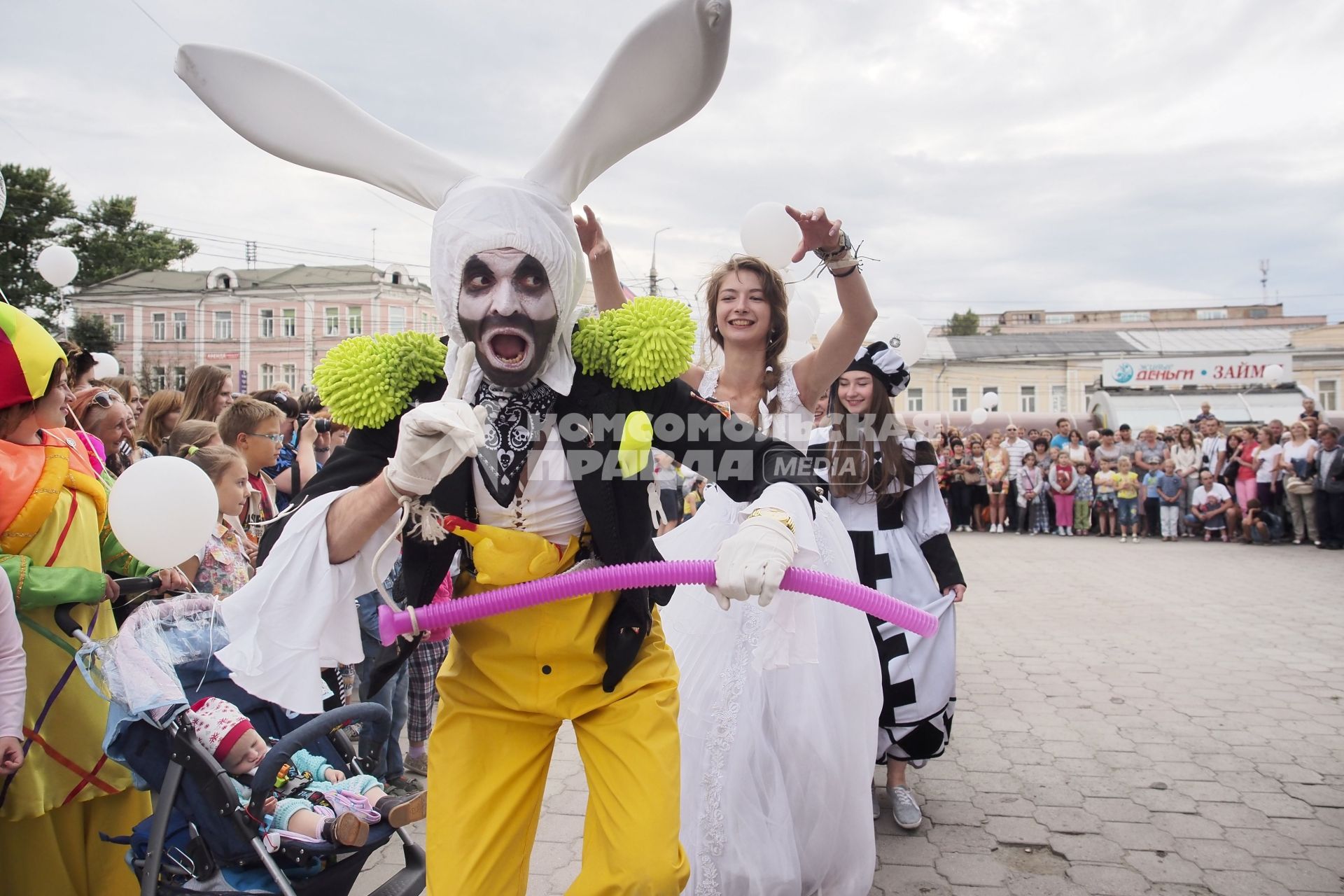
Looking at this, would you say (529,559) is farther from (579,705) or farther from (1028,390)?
(1028,390)

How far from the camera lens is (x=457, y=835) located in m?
1.94

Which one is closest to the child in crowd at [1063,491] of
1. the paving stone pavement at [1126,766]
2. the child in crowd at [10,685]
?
the paving stone pavement at [1126,766]

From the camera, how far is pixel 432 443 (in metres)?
1.74

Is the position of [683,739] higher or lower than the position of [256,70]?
lower

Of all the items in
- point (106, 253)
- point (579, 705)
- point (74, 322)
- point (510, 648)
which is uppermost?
point (106, 253)

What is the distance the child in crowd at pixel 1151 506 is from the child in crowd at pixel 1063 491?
0.99 metres

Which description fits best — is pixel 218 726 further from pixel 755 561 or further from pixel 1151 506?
pixel 1151 506

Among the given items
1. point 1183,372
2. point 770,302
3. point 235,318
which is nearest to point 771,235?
point 770,302

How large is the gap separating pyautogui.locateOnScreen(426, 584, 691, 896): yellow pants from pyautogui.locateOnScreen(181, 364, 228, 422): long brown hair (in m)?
3.52

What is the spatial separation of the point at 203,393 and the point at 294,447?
1.24m

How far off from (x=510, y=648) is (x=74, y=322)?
1504 inches

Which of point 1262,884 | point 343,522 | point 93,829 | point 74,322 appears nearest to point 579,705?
point 343,522

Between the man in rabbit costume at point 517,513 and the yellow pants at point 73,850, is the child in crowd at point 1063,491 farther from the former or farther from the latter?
the yellow pants at point 73,850

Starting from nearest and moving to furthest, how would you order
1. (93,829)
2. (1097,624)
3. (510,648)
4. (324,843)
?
1. (510,648)
2. (324,843)
3. (93,829)
4. (1097,624)
